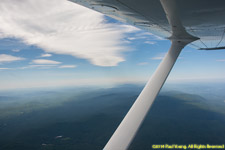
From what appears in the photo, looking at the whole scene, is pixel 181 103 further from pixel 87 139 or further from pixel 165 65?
pixel 165 65

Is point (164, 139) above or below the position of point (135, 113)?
below

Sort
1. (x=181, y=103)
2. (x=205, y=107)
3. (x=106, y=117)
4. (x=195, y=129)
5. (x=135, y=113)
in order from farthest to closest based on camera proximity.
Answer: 1. (x=181, y=103)
2. (x=205, y=107)
3. (x=106, y=117)
4. (x=195, y=129)
5. (x=135, y=113)

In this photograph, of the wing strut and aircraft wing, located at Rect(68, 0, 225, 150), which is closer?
aircraft wing, located at Rect(68, 0, 225, 150)

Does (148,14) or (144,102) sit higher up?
(148,14)

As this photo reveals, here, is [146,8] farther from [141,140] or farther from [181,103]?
[181,103]

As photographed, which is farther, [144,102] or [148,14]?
[144,102]

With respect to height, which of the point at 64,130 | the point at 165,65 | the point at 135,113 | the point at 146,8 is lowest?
the point at 64,130

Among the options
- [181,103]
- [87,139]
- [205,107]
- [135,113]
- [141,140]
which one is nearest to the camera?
[135,113]

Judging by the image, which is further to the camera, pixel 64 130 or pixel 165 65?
pixel 64 130

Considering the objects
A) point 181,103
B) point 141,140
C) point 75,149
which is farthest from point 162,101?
point 75,149

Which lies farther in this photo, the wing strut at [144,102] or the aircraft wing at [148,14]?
the wing strut at [144,102]
